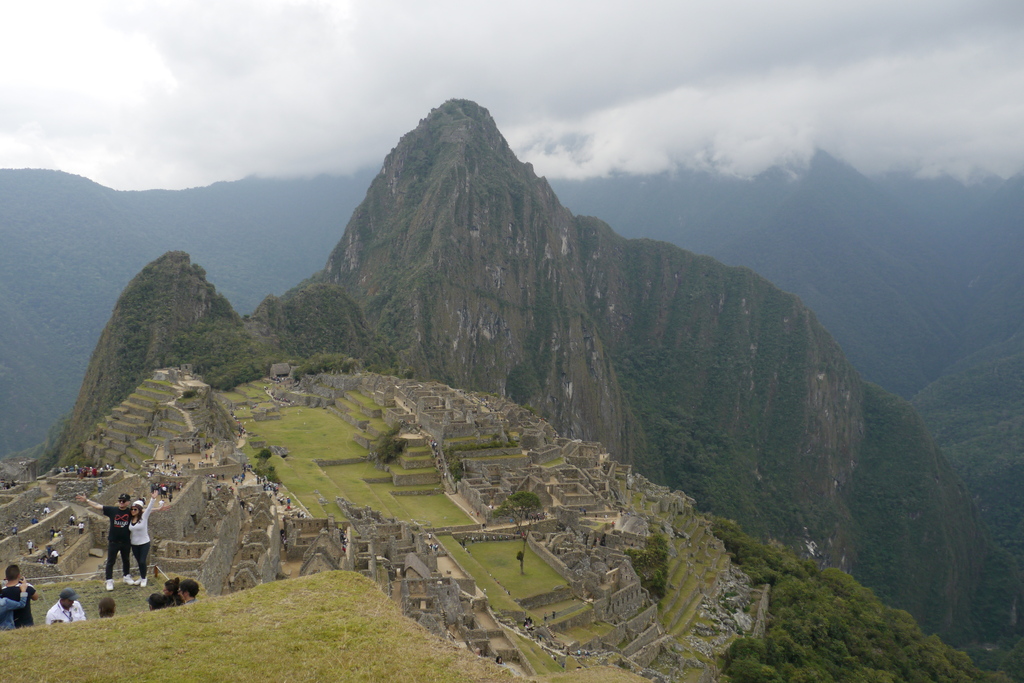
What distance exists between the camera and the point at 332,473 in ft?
132

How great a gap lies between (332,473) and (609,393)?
144m

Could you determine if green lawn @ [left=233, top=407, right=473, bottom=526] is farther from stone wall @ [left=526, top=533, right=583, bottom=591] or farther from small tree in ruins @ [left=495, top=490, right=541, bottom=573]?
stone wall @ [left=526, top=533, right=583, bottom=591]

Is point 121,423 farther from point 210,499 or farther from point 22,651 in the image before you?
point 22,651

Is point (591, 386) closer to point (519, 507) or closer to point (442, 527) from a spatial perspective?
point (519, 507)

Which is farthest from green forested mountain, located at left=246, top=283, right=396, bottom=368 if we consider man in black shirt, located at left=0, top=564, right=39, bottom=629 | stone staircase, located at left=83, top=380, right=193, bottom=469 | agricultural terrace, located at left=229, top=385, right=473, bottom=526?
man in black shirt, located at left=0, top=564, right=39, bottom=629

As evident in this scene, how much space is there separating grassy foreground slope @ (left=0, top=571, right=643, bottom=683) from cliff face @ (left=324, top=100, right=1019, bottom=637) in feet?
361

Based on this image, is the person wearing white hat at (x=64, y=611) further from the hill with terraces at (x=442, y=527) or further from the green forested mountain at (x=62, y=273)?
the green forested mountain at (x=62, y=273)

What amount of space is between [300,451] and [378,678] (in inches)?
1419

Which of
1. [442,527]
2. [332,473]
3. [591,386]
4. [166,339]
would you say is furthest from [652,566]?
[591,386]

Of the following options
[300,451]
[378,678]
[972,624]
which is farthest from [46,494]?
[972,624]

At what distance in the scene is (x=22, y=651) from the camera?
8711mm

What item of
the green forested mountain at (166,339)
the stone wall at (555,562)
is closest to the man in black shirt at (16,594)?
the stone wall at (555,562)

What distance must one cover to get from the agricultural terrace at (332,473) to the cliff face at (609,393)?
236 feet

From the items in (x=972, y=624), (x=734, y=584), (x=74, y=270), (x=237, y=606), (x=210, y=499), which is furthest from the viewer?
(x=74, y=270)
